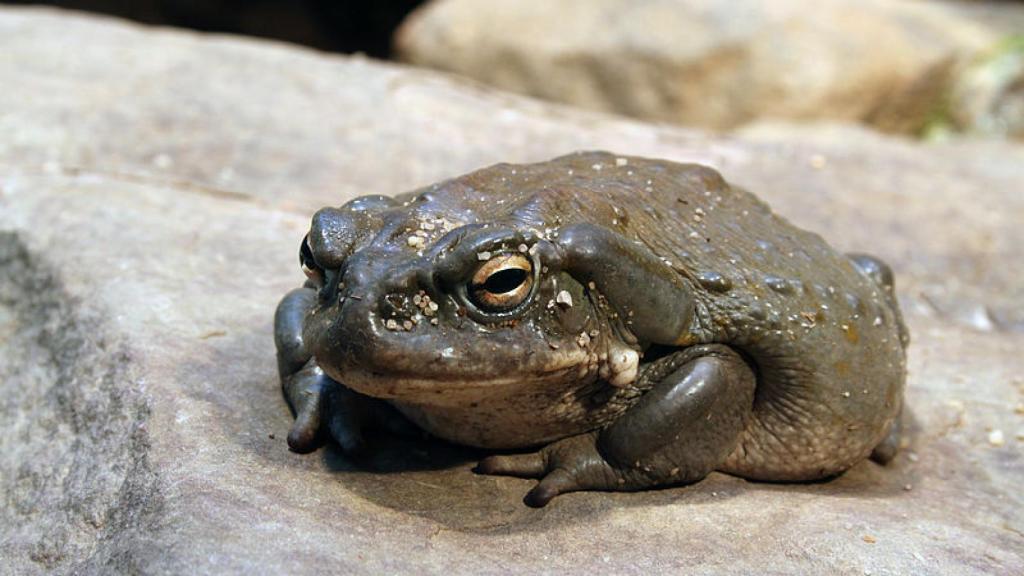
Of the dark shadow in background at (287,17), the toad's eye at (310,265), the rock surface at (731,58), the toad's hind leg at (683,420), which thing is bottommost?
the dark shadow in background at (287,17)

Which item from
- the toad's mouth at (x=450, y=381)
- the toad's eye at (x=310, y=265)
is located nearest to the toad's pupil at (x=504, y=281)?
the toad's mouth at (x=450, y=381)

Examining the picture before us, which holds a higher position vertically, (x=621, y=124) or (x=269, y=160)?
(x=621, y=124)

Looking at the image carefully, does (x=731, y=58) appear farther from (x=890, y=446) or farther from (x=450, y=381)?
(x=450, y=381)

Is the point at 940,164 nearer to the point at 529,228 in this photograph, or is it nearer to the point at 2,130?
the point at 529,228

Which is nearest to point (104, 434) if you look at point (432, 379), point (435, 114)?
point (432, 379)

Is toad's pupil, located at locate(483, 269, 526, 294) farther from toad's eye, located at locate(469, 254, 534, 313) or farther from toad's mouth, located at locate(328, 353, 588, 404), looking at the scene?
toad's mouth, located at locate(328, 353, 588, 404)

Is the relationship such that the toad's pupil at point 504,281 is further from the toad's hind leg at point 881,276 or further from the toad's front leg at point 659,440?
the toad's hind leg at point 881,276

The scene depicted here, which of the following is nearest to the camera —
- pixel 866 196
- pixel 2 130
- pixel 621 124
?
pixel 2 130

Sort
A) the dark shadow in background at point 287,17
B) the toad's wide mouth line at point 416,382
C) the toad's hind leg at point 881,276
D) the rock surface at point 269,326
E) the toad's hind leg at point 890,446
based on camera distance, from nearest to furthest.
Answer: the toad's wide mouth line at point 416,382, the rock surface at point 269,326, the toad's hind leg at point 890,446, the toad's hind leg at point 881,276, the dark shadow in background at point 287,17

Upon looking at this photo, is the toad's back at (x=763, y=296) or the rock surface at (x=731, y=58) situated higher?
the toad's back at (x=763, y=296)

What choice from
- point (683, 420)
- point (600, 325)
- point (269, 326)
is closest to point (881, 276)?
point (683, 420)
